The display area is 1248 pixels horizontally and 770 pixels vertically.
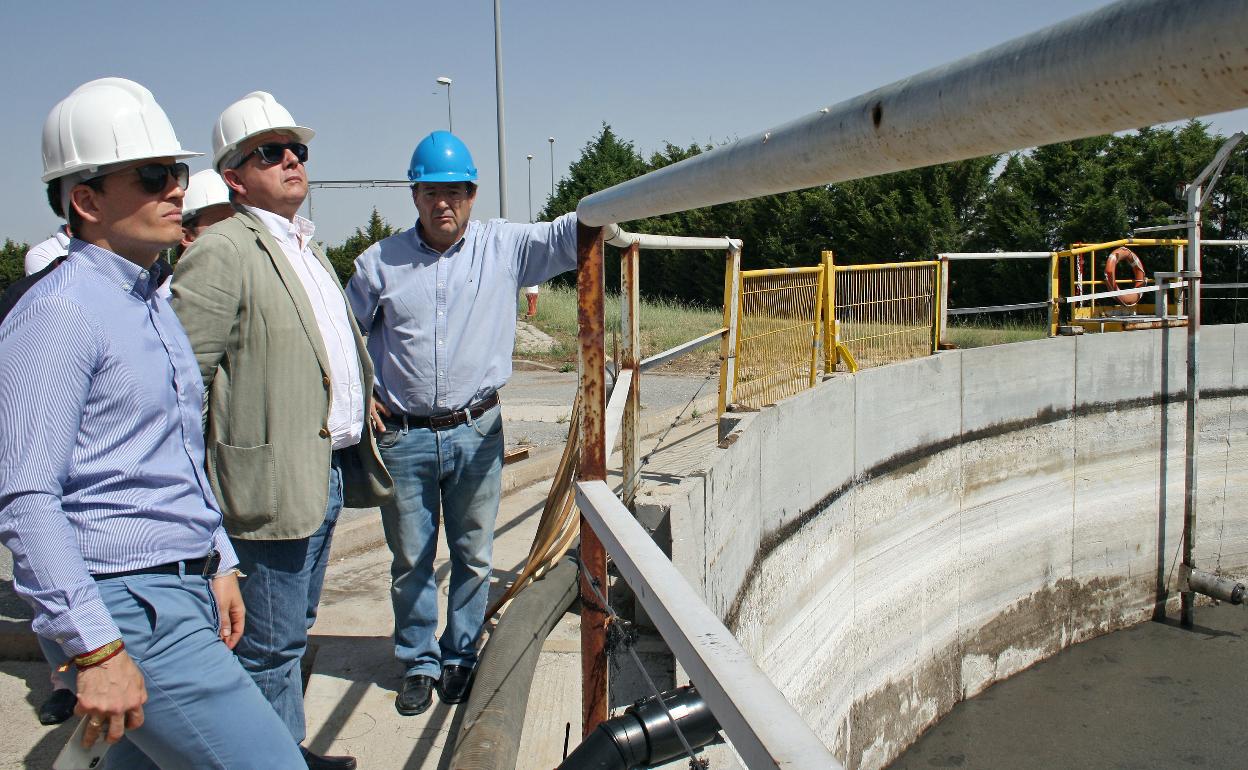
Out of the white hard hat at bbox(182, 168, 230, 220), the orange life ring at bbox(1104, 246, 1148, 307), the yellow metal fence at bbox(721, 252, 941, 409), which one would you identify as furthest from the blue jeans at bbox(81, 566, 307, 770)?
the orange life ring at bbox(1104, 246, 1148, 307)

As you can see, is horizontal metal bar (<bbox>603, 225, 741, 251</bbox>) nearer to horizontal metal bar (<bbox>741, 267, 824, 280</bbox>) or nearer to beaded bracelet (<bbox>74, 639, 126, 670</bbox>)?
beaded bracelet (<bbox>74, 639, 126, 670</bbox>)

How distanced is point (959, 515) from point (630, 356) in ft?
24.0

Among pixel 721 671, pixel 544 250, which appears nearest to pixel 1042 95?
pixel 721 671

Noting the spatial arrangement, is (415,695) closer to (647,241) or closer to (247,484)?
(247,484)

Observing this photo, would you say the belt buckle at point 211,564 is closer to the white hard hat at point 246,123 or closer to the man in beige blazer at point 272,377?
the man in beige blazer at point 272,377

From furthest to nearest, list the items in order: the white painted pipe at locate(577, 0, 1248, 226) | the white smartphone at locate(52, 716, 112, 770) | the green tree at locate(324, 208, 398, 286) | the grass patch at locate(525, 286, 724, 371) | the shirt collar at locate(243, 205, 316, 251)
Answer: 1. the green tree at locate(324, 208, 398, 286)
2. the grass patch at locate(525, 286, 724, 371)
3. the shirt collar at locate(243, 205, 316, 251)
4. the white smartphone at locate(52, 716, 112, 770)
5. the white painted pipe at locate(577, 0, 1248, 226)

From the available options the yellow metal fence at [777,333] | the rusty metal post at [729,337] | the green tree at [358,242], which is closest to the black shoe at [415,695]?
the rusty metal post at [729,337]

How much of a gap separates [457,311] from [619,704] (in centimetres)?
158

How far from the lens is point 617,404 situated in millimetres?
3373

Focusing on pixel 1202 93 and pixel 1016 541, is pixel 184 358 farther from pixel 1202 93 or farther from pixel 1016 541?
pixel 1016 541

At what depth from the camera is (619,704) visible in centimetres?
354

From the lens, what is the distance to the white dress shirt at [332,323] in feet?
8.64

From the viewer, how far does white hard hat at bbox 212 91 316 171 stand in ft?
8.41

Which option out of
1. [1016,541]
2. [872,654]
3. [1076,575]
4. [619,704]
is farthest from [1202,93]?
[1076,575]
